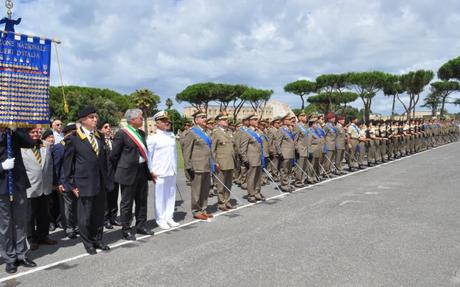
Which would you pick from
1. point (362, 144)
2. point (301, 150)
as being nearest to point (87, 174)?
point (301, 150)

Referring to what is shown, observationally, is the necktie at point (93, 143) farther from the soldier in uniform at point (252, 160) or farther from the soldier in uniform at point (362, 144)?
the soldier in uniform at point (362, 144)

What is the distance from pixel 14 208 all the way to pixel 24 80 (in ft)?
5.25

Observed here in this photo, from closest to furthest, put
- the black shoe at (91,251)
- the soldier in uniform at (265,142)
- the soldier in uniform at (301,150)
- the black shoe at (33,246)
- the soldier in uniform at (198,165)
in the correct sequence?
the black shoe at (91,251), the black shoe at (33,246), the soldier in uniform at (198,165), the soldier in uniform at (301,150), the soldier in uniform at (265,142)

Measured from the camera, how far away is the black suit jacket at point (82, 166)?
17.5 ft

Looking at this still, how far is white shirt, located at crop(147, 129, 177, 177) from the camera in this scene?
6.62 meters

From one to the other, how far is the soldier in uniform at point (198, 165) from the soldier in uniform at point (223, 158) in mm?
646

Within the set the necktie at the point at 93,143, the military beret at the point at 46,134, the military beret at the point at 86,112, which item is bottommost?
the necktie at the point at 93,143

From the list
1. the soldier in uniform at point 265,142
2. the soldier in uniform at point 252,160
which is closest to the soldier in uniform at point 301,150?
the soldier in uniform at point 265,142

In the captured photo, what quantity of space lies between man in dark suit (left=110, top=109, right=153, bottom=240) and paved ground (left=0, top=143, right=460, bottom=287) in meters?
0.37

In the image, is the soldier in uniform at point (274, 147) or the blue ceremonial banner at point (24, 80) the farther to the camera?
the soldier in uniform at point (274, 147)

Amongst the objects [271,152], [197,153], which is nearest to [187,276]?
[197,153]

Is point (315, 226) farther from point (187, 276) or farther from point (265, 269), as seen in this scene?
point (187, 276)

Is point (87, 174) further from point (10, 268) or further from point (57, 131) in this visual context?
point (57, 131)

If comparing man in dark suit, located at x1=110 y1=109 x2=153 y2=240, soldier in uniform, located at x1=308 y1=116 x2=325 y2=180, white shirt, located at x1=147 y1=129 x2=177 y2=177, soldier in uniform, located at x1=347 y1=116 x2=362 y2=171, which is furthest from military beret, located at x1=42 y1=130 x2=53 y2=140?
soldier in uniform, located at x1=347 y1=116 x2=362 y2=171
